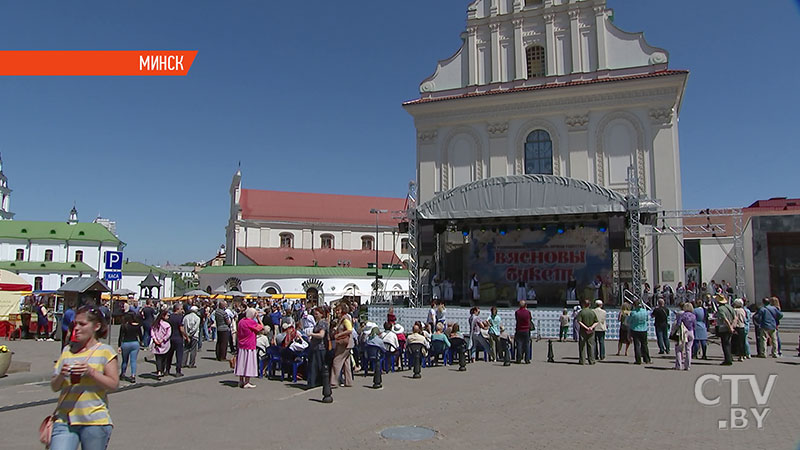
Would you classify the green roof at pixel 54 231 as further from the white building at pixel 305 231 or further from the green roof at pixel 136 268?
the white building at pixel 305 231

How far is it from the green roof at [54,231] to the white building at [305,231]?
22.0m

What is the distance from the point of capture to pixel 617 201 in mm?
23734

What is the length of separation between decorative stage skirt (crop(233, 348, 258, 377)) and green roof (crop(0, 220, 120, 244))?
7798cm

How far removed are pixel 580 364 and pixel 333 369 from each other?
6.54 metres

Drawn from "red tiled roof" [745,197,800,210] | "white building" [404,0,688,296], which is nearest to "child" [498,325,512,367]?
"white building" [404,0,688,296]

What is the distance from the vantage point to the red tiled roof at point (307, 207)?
67.2 meters

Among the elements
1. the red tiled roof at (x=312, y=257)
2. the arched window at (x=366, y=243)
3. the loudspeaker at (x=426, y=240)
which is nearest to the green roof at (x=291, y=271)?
the red tiled roof at (x=312, y=257)

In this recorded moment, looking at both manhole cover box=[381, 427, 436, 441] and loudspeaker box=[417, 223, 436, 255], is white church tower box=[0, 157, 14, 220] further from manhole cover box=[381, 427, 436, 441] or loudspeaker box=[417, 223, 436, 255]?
manhole cover box=[381, 427, 436, 441]

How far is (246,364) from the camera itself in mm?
11359

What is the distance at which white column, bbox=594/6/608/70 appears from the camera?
3262 cm

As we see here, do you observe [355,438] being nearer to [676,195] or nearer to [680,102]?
[676,195]

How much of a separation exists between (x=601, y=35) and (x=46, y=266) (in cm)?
7285

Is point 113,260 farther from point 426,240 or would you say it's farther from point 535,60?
point 535,60

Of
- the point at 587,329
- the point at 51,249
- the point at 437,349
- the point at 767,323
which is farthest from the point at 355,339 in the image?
the point at 51,249
